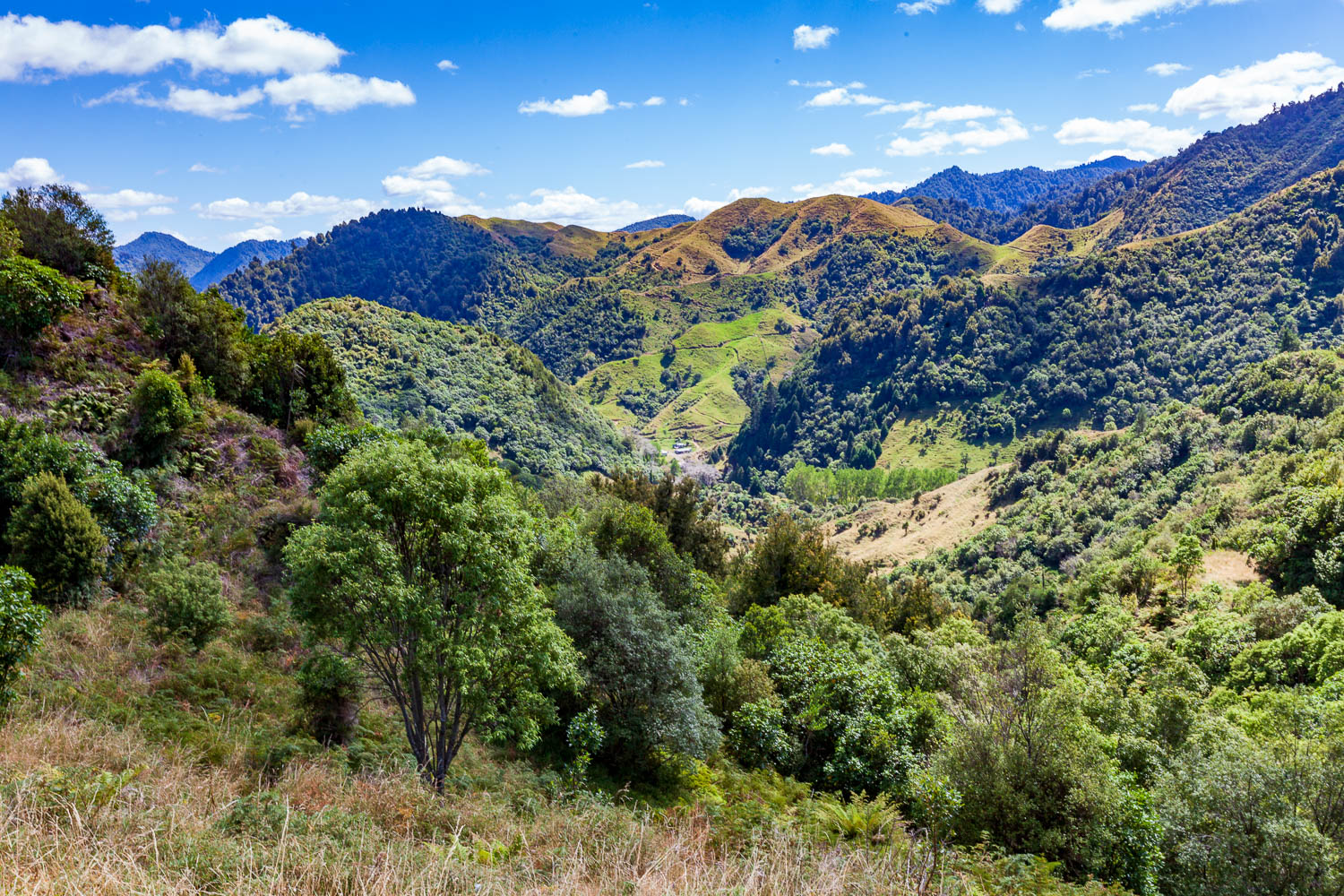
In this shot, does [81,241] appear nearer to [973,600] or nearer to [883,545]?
[973,600]

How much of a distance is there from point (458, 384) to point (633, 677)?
120 metres

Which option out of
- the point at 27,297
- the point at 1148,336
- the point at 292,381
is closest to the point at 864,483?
the point at 1148,336

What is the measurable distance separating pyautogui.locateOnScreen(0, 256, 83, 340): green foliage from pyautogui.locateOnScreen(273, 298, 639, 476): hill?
236 feet

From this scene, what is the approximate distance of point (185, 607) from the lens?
1680 cm

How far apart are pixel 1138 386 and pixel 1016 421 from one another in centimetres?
3004

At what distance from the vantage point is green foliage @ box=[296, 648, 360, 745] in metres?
15.1

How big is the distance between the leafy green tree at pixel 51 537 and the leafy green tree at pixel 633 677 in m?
12.8

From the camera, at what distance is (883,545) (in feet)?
389

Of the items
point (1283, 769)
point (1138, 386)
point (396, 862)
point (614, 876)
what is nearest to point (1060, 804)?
point (1283, 769)

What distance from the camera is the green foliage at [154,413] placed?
23.2 meters

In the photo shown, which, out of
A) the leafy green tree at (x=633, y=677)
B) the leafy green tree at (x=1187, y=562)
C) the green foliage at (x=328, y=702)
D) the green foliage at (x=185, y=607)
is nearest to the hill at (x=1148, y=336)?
the leafy green tree at (x=1187, y=562)

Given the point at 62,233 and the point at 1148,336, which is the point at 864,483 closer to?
the point at 1148,336

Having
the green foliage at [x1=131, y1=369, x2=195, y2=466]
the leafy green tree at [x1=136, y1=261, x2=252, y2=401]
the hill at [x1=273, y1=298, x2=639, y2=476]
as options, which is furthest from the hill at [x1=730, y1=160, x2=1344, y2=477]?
the green foliage at [x1=131, y1=369, x2=195, y2=466]

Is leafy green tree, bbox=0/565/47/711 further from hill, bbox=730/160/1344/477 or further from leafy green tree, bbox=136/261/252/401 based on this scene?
hill, bbox=730/160/1344/477
